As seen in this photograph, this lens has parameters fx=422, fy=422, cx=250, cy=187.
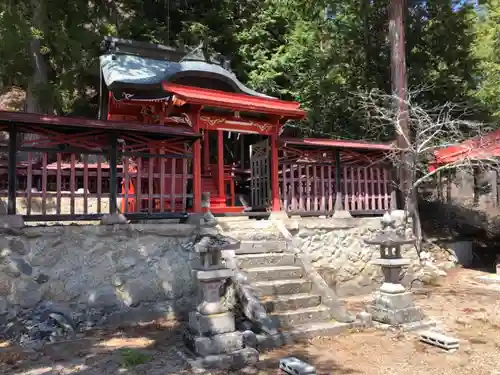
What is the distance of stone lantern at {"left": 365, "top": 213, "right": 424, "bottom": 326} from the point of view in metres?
7.23

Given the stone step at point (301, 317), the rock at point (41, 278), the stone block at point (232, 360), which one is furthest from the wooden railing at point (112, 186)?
the stone block at point (232, 360)

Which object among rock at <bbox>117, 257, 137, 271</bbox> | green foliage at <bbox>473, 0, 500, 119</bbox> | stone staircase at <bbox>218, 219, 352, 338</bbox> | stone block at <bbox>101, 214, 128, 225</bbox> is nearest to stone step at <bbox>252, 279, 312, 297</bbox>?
stone staircase at <bbox>218, 219, 352, 338</bbox>

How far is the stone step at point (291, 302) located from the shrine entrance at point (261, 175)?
3.52 m

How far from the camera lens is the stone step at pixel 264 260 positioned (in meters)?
7.98

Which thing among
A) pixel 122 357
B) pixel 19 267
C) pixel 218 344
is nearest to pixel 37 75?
pixel 19 267

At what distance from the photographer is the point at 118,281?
7.61 m

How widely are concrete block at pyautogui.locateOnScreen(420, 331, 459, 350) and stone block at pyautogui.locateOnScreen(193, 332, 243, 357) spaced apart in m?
2.93

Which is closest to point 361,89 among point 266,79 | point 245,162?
point 266,79

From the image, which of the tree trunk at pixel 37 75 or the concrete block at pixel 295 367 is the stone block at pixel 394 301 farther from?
Result: the tree trunk at pixel 37 75

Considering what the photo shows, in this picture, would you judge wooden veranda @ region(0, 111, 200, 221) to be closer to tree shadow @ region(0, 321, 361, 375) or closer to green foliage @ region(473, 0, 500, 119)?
tree shadow @ region(0, 321, 361, 375)

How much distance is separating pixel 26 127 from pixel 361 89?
12.2 meters

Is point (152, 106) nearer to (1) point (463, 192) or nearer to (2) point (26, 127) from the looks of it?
(2) point (26, 127)

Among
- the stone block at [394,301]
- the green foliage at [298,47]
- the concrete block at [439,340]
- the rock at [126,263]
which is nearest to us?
the concrete block at [439,340]

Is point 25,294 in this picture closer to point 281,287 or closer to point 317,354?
point 281,287
